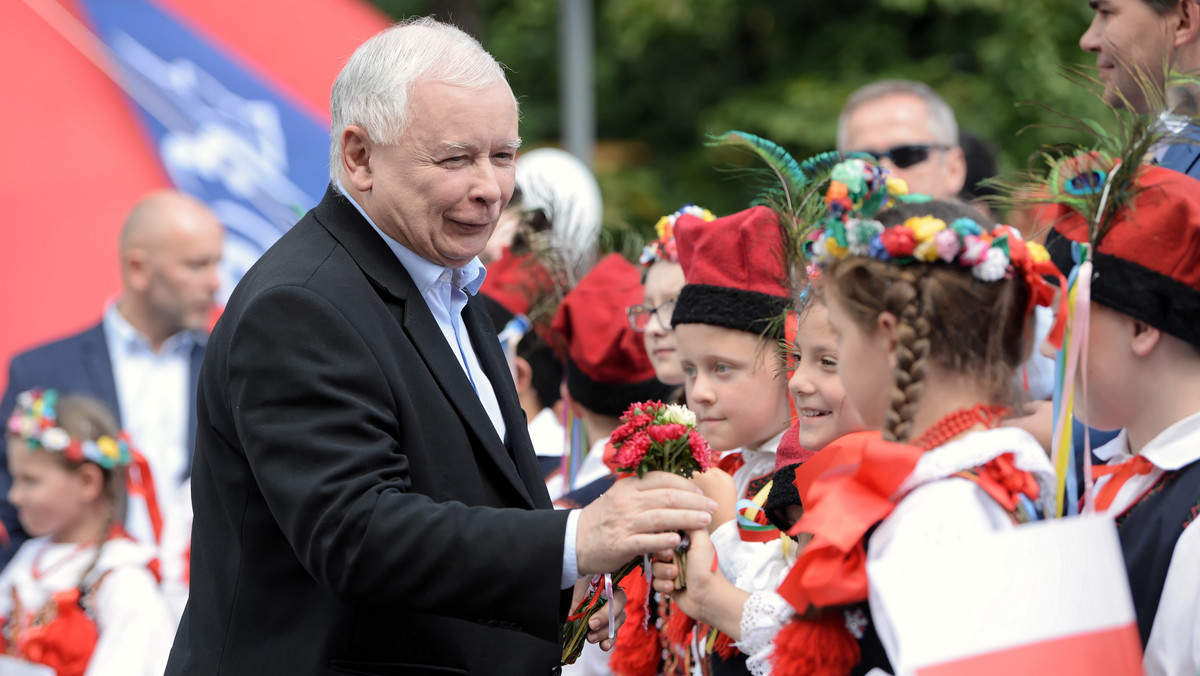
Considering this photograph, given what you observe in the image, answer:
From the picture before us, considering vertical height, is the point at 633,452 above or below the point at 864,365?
below

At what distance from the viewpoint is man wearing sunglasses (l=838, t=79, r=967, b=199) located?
561 cm

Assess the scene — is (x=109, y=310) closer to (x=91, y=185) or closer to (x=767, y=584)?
(x=91, y=185)

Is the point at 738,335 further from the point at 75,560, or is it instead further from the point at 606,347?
the point at 75,560

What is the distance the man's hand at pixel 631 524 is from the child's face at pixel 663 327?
62.7 inches

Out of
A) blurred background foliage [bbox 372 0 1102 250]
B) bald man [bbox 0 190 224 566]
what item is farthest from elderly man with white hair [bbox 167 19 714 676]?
blurred background foliage [bbox 372 0 1102 250]

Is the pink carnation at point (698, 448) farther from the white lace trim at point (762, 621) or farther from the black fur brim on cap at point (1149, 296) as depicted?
the black fur brim on cap at point (1149, 296)

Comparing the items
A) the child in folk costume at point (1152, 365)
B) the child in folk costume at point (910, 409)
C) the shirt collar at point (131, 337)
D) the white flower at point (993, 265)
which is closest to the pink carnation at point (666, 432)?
the child in folk costume at point (910, 409)

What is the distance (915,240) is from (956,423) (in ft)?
1.16

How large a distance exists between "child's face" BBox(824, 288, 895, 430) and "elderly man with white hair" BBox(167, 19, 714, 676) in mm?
402

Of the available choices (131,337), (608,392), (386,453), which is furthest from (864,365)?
(131,337)

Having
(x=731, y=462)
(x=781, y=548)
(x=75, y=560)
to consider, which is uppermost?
(x=781, y=548)

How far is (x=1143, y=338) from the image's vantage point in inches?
96.8

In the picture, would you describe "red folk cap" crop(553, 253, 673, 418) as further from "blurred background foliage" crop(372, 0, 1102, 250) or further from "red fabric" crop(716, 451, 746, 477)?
"blurred background foliage" crop(372, 0, 1102, 250)

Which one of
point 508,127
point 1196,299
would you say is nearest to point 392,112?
point 508,127
